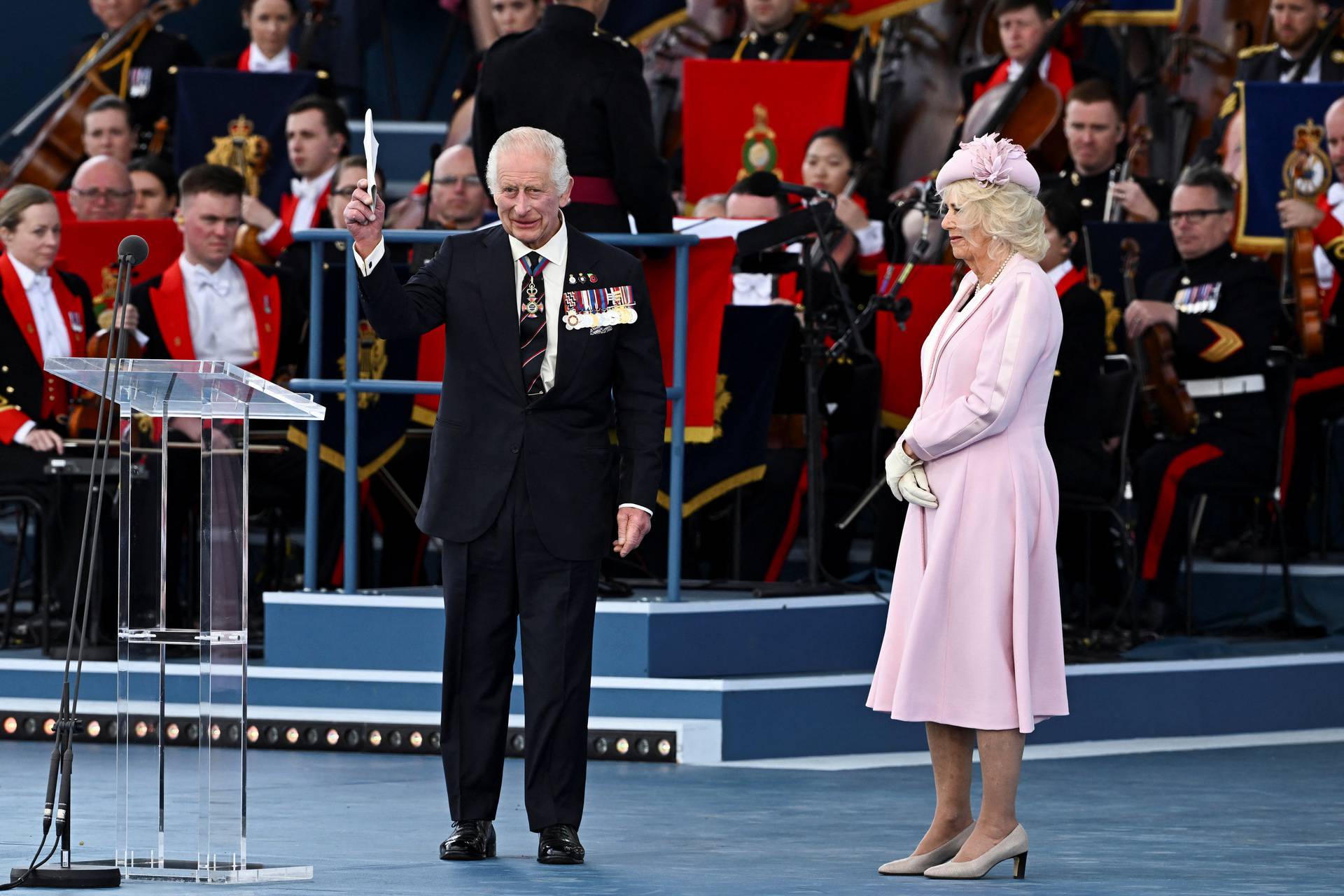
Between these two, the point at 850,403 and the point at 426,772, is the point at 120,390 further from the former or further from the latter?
the point at 850,403

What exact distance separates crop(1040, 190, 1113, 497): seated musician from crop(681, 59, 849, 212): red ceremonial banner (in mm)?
2057

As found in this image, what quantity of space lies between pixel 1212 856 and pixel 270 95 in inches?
246

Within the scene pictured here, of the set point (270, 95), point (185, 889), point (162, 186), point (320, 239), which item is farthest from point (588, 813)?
point (270, 95)

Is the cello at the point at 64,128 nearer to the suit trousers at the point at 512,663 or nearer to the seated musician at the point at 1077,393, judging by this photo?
the seated musician at the point at 1077,393

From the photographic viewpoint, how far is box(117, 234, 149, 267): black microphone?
14.1 ft

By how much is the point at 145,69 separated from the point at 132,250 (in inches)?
266

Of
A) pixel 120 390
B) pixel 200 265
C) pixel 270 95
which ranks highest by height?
pixel 270 95

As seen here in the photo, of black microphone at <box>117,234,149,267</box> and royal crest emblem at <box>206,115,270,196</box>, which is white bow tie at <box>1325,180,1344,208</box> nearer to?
royal crest emblem at <box>206,115,270,196</box>

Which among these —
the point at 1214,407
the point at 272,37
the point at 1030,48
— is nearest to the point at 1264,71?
the point at 1030,48

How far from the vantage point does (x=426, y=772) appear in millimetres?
6430

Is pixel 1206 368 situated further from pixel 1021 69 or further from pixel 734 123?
pixel 734 123

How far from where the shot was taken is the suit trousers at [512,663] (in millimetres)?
5016

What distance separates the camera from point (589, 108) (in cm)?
676

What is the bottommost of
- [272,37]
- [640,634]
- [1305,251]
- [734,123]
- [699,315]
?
[640,634]
